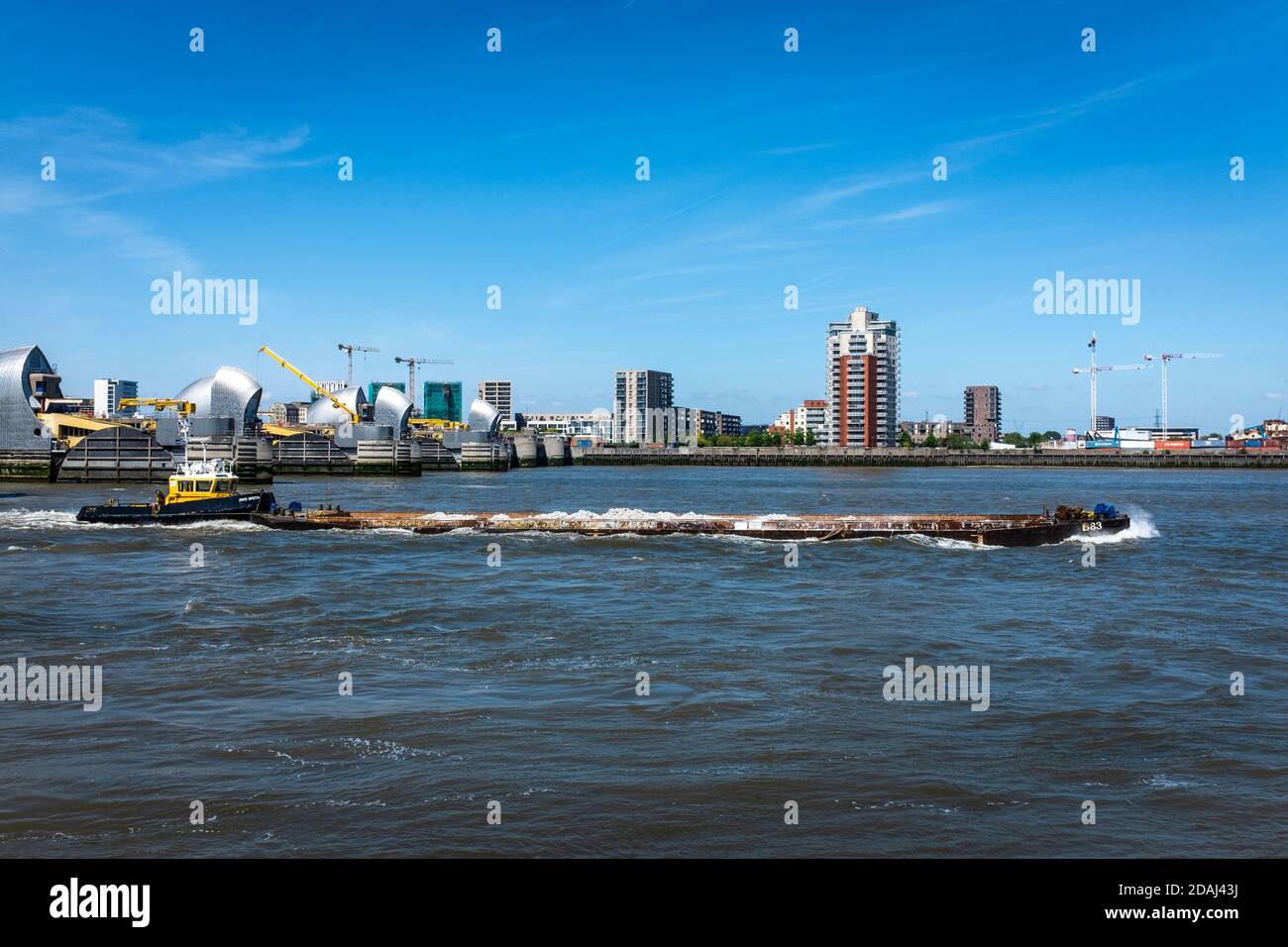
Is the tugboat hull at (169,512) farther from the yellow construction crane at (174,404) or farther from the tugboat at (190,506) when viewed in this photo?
the yellow construction crane at (174,404)

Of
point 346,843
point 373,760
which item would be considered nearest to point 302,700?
point 373,760

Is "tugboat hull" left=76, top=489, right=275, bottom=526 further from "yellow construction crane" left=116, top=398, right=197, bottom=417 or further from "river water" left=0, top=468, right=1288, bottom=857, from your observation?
"yellow construction crane" left=116, top=398, right=197, bottom=417

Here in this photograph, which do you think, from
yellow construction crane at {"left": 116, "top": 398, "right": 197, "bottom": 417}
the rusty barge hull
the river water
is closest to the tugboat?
the rusty barge hull

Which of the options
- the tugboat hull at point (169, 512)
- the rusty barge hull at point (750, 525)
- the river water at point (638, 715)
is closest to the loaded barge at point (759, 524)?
the rusty barge hull at point (750, 525)

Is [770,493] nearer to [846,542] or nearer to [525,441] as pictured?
[846,542]

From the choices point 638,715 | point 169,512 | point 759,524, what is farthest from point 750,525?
point 638,715

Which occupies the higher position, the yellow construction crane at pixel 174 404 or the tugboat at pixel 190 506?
the yellow construction crane at pixel 174 404

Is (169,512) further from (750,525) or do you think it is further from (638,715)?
(638,715)
